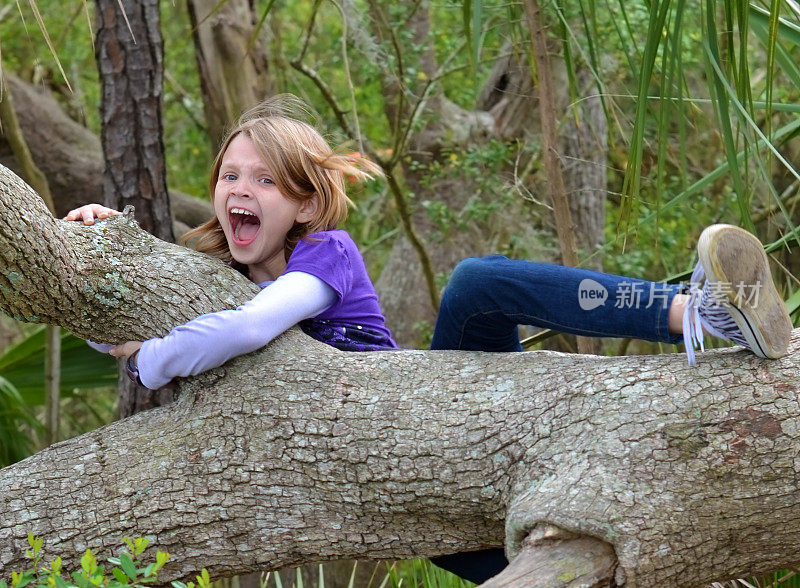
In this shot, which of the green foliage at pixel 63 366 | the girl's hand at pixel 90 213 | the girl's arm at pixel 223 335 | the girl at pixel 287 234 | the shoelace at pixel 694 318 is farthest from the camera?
the green foliage at pixel 63 366

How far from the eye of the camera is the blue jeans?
72.9 inches

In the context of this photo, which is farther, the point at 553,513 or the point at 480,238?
the point at 480,238

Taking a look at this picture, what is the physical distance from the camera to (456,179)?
14.6 ft

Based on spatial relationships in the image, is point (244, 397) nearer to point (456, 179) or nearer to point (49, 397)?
point (49, 397)

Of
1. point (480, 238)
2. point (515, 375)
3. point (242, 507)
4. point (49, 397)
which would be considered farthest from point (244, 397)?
point (480, 238)

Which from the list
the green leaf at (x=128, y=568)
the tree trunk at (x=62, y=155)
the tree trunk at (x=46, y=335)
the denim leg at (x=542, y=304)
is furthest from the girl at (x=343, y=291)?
the tree trunk at (x=62, y=155)

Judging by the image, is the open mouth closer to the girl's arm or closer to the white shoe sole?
the girl's arm

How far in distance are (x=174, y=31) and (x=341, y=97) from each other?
1537 mm

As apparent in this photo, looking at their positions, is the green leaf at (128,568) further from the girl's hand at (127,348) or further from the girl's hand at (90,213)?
the girl's hand at (90,213)

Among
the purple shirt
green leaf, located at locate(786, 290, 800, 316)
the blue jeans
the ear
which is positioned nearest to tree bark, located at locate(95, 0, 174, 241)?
the ear

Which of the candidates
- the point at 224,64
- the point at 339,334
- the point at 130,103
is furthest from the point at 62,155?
the point at 339,334

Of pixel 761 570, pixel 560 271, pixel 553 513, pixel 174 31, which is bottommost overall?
pixel 761 570

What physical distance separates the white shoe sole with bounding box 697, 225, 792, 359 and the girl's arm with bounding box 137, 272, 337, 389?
883 mm

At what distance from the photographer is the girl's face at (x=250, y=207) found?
2244 mm
